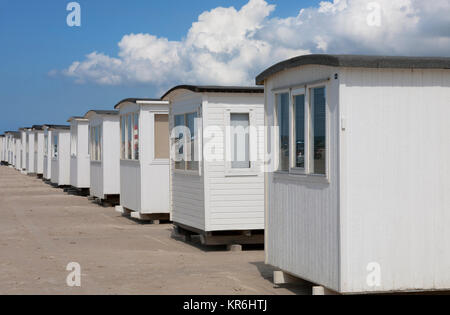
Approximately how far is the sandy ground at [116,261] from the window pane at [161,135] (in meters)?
1.68

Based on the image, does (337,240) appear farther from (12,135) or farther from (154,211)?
(12,135)

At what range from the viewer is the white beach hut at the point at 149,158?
1662 cm

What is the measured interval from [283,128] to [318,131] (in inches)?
41.9

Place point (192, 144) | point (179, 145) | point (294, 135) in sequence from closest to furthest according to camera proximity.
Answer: point (294, 135) < point (192, 144) < point (179, 145)

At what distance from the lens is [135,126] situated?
1744 centimetres

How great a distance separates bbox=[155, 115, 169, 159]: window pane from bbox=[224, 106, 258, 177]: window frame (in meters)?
4.24

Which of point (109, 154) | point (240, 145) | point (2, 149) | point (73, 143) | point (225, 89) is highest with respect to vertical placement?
point (225, 89)

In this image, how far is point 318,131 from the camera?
26.2 ft

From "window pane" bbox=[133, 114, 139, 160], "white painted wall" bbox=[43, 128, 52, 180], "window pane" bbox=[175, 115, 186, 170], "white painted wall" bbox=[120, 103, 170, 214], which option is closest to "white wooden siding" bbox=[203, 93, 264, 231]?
"window pane" bbox=[175, 115, 186, 170]

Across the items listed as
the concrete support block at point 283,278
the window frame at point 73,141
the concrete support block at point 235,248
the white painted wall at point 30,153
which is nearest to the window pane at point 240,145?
the concrete support block at point 235,248

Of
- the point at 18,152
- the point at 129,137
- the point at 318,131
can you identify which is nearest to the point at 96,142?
the point at 129,137

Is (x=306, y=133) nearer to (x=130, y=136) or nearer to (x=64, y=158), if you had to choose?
(x=130, y=136)

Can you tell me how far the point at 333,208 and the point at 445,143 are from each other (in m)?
1.43
